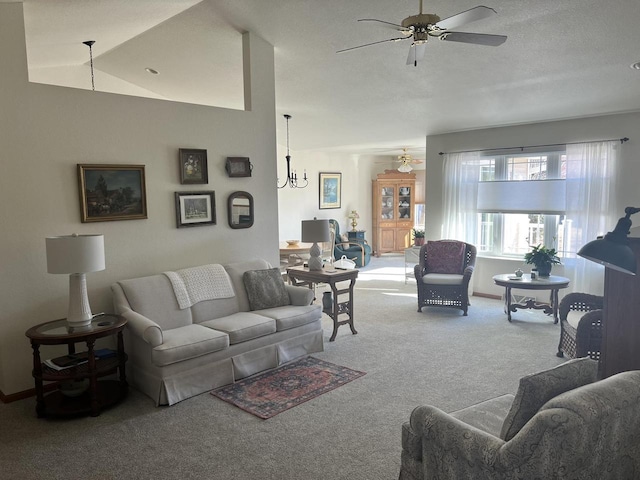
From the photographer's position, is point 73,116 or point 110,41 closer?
point 73,116

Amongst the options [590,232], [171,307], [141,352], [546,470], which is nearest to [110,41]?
[171,307]

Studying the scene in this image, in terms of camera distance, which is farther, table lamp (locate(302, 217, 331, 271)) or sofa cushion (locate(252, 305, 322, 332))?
table lamp (locate(302, 217, 331, 271))

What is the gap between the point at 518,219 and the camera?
22.3ft

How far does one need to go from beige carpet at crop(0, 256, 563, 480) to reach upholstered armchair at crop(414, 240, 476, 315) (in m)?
1.23

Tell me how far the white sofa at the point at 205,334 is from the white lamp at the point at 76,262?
38cm

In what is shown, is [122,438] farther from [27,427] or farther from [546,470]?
[546,470]

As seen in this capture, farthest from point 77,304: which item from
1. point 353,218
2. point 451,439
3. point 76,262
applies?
point 353,218

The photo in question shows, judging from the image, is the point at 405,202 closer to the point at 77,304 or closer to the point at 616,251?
the point at 77,304

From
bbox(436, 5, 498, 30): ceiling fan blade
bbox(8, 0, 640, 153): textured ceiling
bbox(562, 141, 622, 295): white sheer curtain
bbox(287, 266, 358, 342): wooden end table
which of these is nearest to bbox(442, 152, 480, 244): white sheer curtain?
bbox(8, 0, 640, 153): textured ceiling

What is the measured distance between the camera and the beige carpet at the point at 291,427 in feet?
8.73

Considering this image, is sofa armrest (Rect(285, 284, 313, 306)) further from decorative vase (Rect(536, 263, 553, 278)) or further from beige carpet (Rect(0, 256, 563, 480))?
decorative vase (Rect(536, 263, 553, 278))

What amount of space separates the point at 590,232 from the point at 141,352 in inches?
216

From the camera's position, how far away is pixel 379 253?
1148 cm

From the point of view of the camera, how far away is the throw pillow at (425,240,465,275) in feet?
20.9
